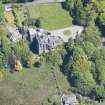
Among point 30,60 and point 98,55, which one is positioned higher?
point 98,55

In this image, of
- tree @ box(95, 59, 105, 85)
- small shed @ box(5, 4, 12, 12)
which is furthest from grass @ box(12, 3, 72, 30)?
tree @ box(95, 59, 105, 85)

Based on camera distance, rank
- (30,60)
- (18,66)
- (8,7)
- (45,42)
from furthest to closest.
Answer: (8,7), (45,42), (30,60), (18,66)

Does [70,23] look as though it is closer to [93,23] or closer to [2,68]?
[93,23]

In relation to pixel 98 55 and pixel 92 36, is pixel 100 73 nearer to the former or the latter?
pixel 98 55

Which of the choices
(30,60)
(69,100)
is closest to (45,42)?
(30,60)

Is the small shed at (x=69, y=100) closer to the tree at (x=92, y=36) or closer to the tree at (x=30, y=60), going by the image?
the tree at (x=30, y=60)
